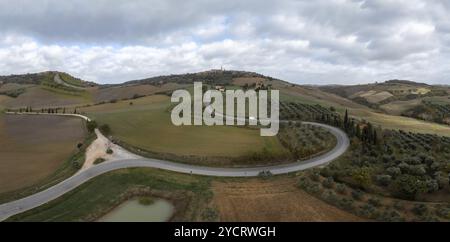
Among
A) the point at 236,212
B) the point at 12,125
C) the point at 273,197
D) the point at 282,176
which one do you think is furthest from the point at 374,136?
the point at 12,125

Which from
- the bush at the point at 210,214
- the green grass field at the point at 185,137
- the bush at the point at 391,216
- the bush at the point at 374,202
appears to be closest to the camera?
the bush at the point at 391,216

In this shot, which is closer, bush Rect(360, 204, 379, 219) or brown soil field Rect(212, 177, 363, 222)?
bush Rect(360, 204, 379, 219)

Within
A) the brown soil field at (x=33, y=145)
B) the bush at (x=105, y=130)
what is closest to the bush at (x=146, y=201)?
the brown soil field at (x=33, y=145)

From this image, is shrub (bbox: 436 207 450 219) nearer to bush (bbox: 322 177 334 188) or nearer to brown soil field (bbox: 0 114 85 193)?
bush (bbox: 322 177 334 188)

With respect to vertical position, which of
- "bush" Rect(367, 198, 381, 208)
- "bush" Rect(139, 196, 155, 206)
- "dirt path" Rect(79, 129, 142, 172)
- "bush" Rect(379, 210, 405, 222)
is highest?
"dirt path" Rect(79, 129, 142, 172)

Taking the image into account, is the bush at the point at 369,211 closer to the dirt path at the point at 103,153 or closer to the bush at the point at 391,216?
the bush at the point at 391,216

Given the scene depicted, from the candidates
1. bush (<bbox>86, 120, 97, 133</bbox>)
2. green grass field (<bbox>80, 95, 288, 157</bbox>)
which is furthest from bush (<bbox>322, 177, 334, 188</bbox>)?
bush (<bbox>86, 120, 97, 133</bbox>)

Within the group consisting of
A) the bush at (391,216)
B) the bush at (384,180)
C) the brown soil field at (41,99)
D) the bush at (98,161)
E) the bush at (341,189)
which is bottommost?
the bush at (391,216)

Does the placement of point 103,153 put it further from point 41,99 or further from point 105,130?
point 41,99
